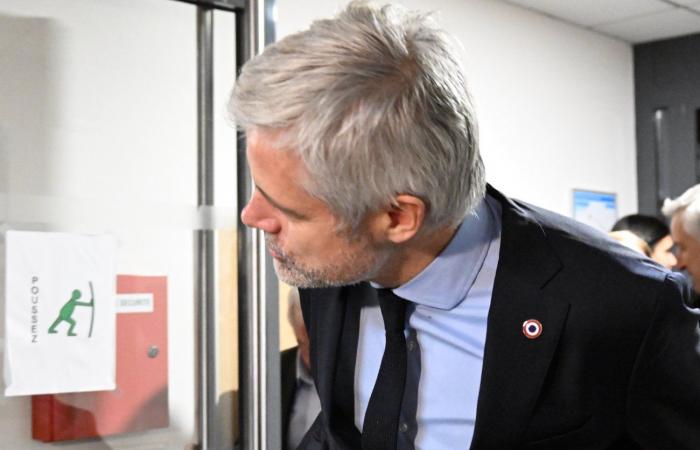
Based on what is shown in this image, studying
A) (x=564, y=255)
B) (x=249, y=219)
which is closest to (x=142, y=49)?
(x=249, y=219)

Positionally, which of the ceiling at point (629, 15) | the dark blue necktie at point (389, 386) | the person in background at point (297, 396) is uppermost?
the ceiling at point (629, 15)

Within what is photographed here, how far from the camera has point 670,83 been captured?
414 cm

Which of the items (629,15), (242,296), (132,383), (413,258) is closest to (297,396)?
(242,296)

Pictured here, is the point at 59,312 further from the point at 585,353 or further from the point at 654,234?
the point at 654,234

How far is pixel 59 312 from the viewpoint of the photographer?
6.36 ft


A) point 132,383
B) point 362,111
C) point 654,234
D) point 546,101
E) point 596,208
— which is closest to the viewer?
point 362,111

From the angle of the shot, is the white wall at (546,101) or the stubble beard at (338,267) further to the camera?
the white wall at (546,101)

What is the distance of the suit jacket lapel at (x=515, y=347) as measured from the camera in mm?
1069

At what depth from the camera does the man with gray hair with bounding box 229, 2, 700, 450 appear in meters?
1.00

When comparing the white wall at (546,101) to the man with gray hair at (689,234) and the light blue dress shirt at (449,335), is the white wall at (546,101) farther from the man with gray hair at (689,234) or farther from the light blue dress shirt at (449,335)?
the light blue dress shirt at (449,335)

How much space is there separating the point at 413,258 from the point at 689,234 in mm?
1769

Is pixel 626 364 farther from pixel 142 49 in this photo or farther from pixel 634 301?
pixel 142 49

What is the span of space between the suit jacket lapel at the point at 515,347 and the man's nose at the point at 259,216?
0.92ft

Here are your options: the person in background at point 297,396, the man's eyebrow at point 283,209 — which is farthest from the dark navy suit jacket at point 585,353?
the person in background at point 297,396
